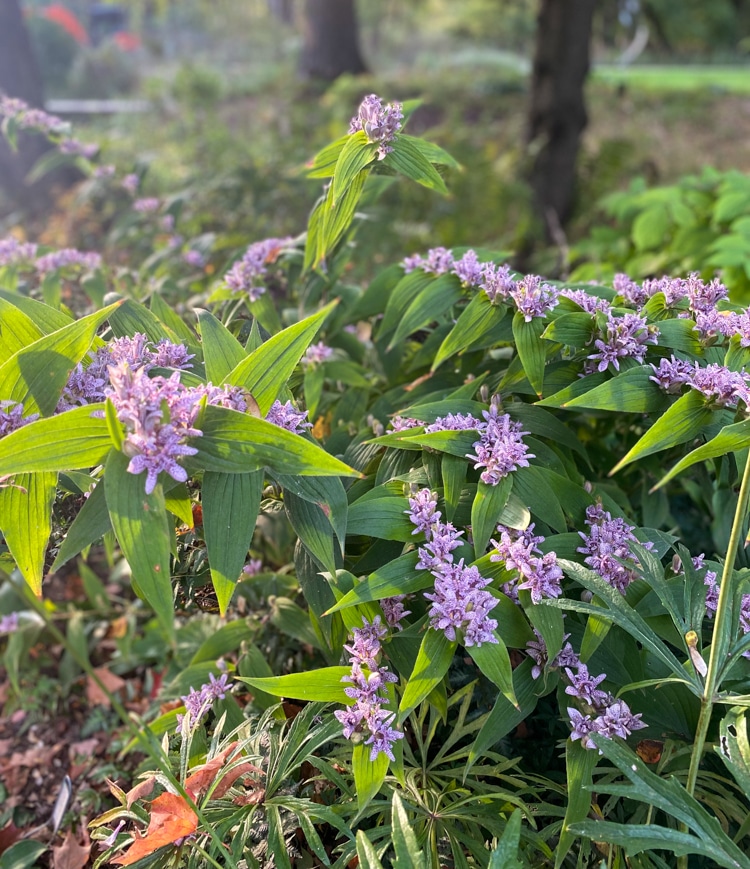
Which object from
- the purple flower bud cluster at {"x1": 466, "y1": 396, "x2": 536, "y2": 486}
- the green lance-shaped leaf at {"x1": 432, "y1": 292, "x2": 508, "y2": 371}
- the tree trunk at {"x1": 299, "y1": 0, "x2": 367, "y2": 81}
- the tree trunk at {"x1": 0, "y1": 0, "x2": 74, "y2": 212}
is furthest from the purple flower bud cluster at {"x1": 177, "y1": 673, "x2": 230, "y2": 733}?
the tree trunk at {"x1": 299, "y1": 0, "x2": 367, "y2": 81}

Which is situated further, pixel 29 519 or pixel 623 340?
pixel 623 340

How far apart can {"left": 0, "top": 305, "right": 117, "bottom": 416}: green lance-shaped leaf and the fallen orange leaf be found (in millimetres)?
620

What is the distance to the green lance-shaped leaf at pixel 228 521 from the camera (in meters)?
0.85

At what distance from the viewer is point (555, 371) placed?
48.9 inches

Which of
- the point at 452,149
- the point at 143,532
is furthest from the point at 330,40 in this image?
the point at 143,532

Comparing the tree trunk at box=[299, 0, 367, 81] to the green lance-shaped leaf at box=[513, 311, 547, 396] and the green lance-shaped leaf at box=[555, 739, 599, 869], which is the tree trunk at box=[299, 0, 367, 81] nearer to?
the green lance-shaped leaf at box=[513, 311, 547, 396]

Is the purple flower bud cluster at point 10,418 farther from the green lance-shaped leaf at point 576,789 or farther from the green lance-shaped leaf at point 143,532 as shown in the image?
the green lance-shaped leaf at point 576,789

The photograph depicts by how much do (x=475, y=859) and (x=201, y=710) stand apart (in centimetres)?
51

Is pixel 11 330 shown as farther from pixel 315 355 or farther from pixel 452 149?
pixel 452 149

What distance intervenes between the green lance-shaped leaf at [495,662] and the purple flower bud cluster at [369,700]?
0.15m

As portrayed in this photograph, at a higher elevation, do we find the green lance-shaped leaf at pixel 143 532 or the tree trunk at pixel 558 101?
the tree trunk at pixel 558 101

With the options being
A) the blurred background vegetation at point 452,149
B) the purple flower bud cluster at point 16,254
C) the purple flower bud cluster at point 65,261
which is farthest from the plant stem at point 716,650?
the purple flower bud cluster at point 16,254

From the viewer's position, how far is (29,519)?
36.2 inches

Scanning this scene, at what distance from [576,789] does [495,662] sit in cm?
21
